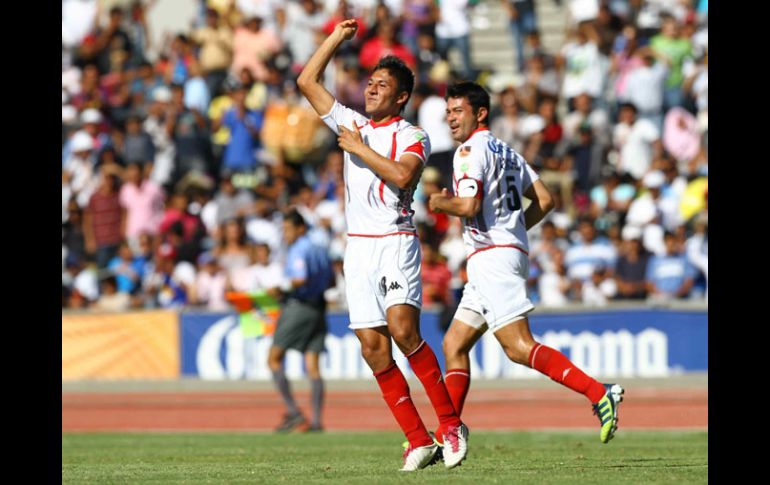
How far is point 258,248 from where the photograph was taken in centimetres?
1892

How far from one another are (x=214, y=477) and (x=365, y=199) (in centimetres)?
203

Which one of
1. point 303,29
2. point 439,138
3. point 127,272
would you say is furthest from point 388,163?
point 303,29

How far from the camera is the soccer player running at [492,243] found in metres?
9.88

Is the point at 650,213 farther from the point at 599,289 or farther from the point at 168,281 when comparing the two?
the point at 168,281

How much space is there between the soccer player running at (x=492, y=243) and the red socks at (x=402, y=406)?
0.64m

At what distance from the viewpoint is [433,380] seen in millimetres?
9953

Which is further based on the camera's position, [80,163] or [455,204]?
[80,163]

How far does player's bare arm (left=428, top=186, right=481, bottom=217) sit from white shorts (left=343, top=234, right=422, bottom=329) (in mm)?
382

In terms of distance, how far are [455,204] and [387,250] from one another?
537 millimetres

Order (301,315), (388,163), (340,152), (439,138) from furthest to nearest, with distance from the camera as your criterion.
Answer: (340,152), (439,138), (301,315), (388,163)

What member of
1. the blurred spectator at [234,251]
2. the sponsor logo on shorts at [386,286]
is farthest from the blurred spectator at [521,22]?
the sponsor logo on shorts at [386,286]

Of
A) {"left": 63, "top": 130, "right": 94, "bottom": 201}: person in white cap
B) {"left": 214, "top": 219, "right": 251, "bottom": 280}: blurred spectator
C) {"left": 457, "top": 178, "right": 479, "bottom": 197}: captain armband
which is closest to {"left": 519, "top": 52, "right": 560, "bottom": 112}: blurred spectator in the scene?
{"left": 214, "top": 219, "right": 251, "bottom": 280}: blurred spectator

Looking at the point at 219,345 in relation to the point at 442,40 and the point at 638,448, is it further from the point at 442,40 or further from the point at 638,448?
the point at 638,448
